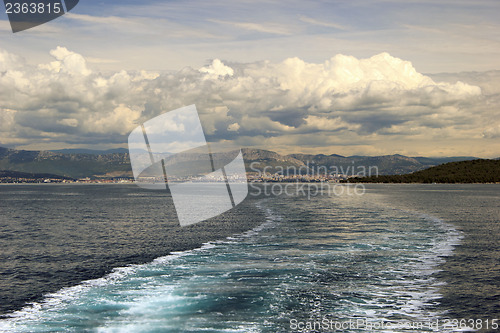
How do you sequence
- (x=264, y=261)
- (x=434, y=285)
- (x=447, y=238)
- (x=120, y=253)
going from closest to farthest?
1. (x=434, y=285)
2. (x=264, y=261)
3. (x=120, y=253)
4. (x=447, y=238)

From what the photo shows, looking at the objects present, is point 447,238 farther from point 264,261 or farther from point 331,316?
point 331,316

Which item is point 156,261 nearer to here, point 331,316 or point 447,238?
point 331,316

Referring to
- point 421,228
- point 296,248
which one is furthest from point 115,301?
point 421,228

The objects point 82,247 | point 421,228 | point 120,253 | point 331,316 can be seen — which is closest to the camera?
point 331,316

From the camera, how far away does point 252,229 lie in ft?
183

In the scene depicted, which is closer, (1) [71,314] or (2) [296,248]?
(1) [71,314]

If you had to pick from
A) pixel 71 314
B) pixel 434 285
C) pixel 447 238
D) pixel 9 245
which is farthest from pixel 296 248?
pixel 9 245

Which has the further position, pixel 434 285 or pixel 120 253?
pixel 120 253

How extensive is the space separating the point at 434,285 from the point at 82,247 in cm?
3218

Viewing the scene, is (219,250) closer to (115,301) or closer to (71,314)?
(115,301)

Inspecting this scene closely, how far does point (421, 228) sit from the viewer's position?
182 ft

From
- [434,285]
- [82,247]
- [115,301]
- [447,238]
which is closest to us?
[115,301]

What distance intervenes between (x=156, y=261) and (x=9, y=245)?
19679mm

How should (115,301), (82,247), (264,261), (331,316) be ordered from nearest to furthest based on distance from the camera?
(331,316)
(115,301)
(264,261)
(82,247)
